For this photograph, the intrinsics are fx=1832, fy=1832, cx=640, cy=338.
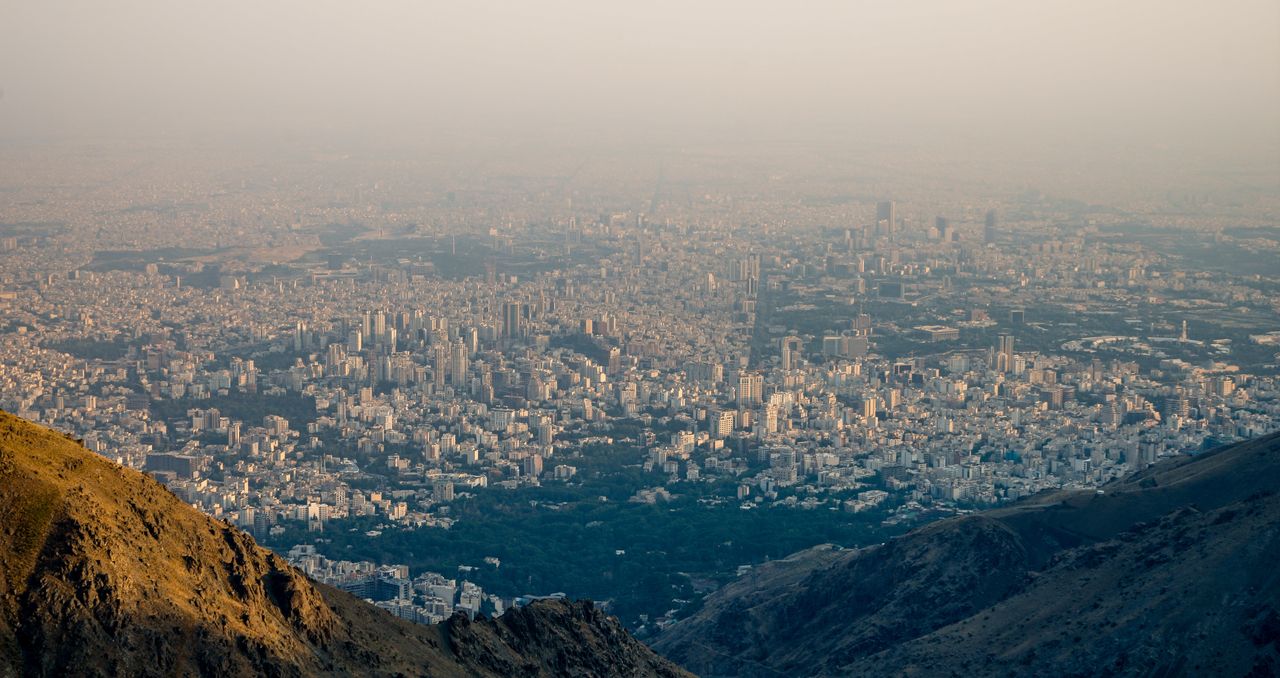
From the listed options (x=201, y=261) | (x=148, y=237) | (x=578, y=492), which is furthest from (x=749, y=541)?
(x=148, y=237)

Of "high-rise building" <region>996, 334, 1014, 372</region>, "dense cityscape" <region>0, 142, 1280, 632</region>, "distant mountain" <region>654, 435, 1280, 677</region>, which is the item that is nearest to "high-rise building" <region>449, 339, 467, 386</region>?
"dense cityscape" <region>0, 142, 1280, 632</region>

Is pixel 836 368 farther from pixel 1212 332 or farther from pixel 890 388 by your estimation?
pixel 1212 332

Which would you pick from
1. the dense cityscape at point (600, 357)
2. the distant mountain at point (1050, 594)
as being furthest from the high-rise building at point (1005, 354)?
the distant mountain at point (1050, 594)

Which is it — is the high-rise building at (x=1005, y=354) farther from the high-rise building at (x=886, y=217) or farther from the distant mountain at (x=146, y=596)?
the distant mountain at (x=146, y=596)

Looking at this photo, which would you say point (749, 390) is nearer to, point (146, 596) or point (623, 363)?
point (623, 363)

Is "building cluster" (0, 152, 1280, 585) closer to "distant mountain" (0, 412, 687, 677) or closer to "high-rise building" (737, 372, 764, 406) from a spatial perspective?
"high-rise building" (737, 372, 764, 406)

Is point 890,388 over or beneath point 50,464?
beneath
